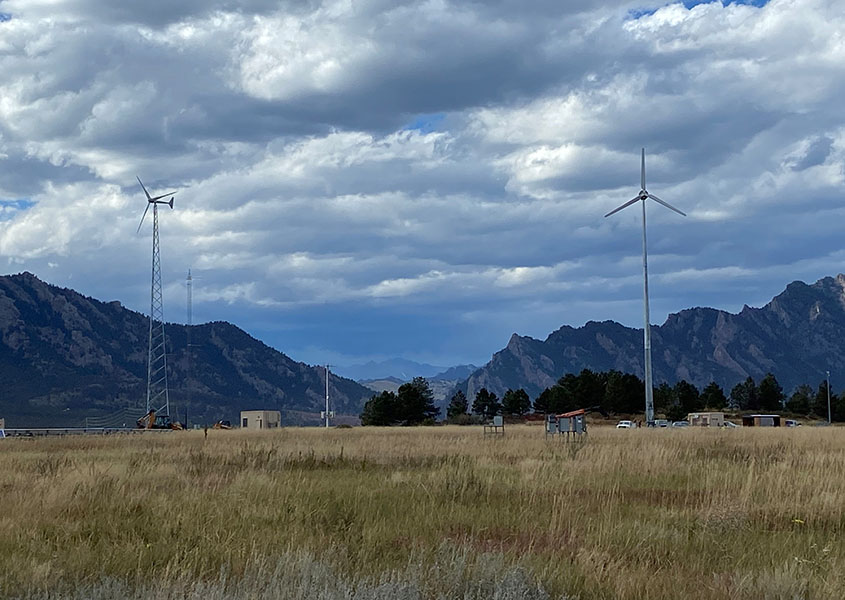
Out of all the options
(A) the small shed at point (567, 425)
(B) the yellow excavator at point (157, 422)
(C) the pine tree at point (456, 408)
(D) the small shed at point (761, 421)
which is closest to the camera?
(A) the small shed at point (567, 425)

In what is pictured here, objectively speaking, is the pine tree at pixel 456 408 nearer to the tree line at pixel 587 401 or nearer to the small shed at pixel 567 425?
the tree line at pixel 587 401

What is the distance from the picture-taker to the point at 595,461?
2314cm

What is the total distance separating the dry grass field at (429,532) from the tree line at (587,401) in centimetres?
9600

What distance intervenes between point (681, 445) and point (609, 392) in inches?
3410

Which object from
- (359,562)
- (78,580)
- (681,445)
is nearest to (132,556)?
(78,580)

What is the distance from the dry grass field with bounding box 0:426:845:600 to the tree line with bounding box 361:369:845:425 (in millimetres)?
96003

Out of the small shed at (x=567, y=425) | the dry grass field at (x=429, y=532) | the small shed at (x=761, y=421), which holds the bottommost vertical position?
the small shed at (x=761, y=421)

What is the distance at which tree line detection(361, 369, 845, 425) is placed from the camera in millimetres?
117312

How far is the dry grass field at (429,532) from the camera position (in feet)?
30.8

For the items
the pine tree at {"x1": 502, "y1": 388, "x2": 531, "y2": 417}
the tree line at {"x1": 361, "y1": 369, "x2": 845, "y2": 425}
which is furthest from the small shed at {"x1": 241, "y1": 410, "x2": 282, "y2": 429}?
the pine tree at {"x1": 502, "y1": 388, "x2": 531, "y2": 417}

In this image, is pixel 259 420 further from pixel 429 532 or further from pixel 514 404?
pixel 429 532

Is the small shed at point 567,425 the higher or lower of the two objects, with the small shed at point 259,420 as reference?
higher

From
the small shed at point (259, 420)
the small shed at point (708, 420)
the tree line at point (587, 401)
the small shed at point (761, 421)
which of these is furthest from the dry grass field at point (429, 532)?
the tree line at point (587, 401)

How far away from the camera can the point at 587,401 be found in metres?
119
